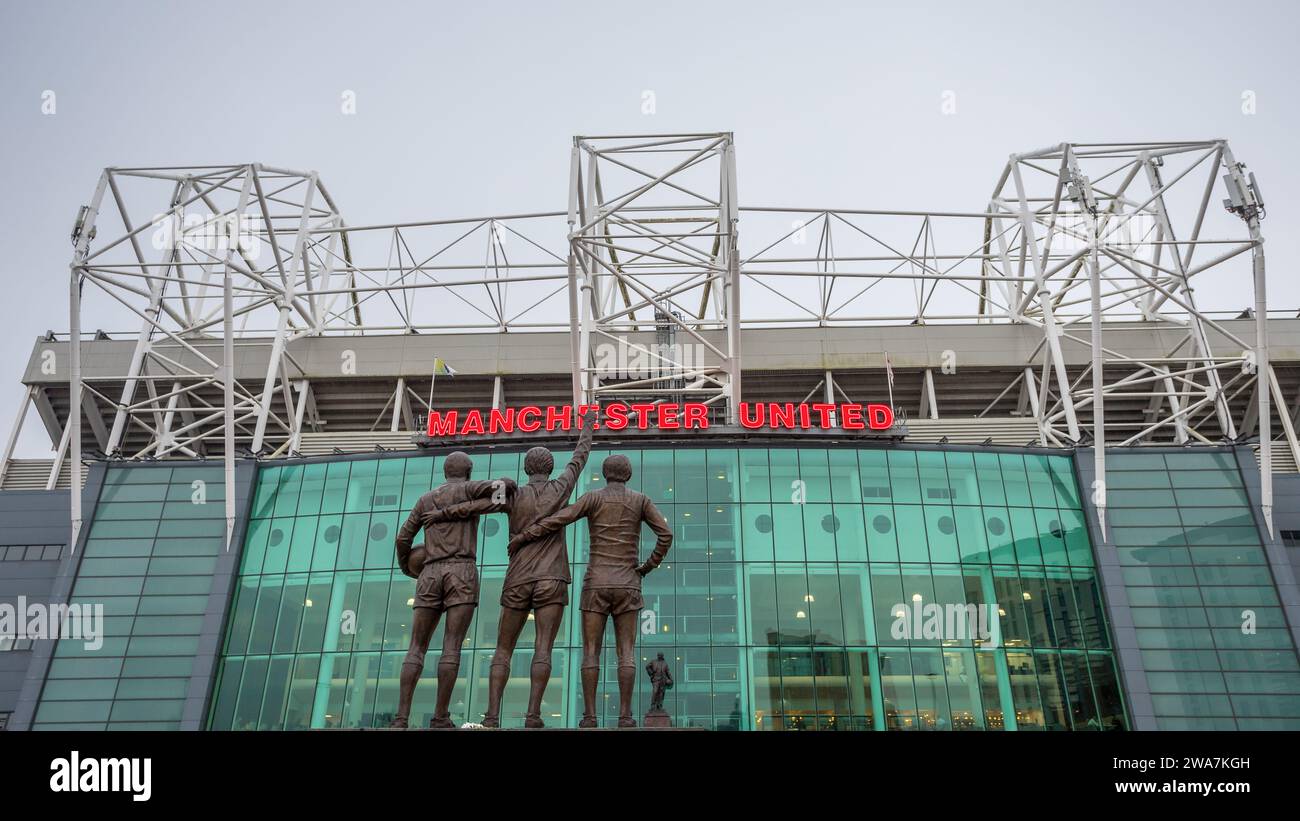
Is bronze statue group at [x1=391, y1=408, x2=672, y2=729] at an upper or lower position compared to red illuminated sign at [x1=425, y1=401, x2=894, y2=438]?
lower

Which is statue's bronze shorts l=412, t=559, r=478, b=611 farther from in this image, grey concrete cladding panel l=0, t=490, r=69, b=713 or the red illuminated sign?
grey concrete cladding panel l=0, t=490, r=69, b=713

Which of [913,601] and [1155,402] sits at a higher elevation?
[1155,402]

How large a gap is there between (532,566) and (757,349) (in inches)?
1438

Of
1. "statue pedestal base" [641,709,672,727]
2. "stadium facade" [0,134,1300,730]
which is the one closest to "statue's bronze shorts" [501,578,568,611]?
"statue pedestal base" [641,709,672,727]

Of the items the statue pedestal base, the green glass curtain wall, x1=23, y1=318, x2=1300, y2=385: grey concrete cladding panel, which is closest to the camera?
the statue pedestal base

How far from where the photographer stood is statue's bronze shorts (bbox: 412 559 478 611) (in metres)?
13.9

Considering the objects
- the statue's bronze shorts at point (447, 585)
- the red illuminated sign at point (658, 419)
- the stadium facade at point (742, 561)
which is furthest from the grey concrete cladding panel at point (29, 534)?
the statue's bronze shorts at point (447, 585)

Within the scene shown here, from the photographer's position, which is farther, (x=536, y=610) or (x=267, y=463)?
(x=267, y=463)

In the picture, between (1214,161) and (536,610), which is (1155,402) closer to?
(1214,161)

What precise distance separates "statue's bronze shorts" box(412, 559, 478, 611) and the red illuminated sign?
22.3m

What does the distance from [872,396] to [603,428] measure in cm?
1861

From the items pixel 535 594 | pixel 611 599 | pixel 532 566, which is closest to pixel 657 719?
pixel 611 599
